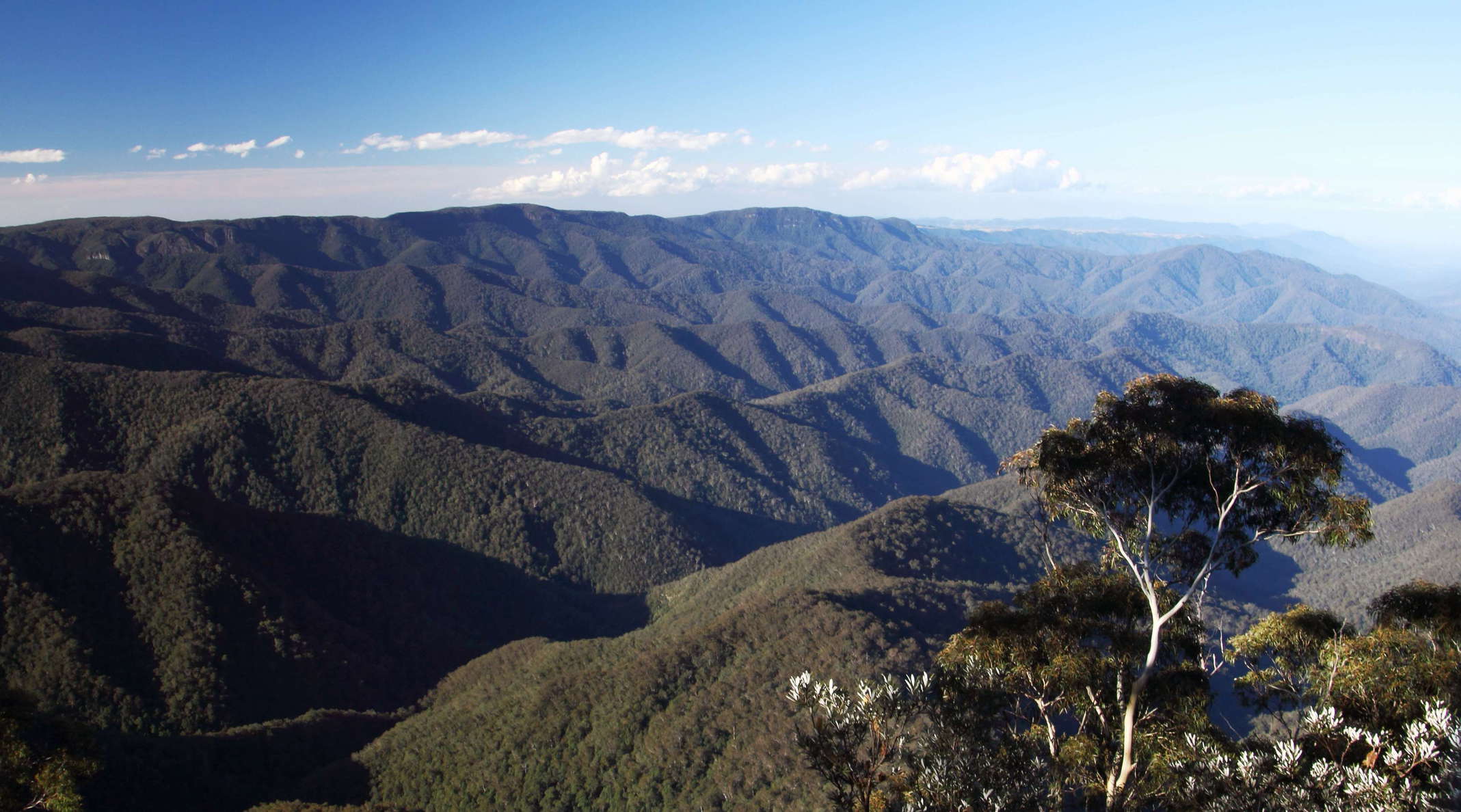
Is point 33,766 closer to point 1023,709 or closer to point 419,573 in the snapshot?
point 1023,709

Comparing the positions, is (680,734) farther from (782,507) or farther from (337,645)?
(782,507)

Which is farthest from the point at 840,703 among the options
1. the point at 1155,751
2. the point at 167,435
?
the point at 167,435

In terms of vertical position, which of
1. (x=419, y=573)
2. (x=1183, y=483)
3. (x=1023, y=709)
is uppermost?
(x=1183, y=483)

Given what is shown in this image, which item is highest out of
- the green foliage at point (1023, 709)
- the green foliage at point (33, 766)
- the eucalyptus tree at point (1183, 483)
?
the eucalyptus tree at point (1183, 483)

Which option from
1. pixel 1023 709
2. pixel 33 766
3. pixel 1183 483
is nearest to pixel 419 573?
pixel 33 766

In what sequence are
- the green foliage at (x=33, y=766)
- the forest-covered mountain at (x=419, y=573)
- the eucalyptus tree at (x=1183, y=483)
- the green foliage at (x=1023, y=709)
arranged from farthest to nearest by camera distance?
the forest-covered mountain at (x=419, y=573), the green foliage at (x=33, y=766), the eucalyptus tree at (x=1183, y=483), the green foliage at (x=1023, y=709)

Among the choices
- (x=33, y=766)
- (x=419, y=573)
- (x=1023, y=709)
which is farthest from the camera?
(x=419, y=573)

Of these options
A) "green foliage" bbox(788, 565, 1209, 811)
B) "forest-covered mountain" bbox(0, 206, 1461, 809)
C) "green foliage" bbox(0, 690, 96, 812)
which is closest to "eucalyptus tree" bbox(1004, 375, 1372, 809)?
"green foliage" bbox(788, 565, 1209, 811)

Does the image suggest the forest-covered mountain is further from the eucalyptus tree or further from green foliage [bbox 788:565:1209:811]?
the eucalyptus tree

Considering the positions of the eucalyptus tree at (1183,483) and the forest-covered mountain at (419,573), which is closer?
the eucalyptus tree at (1183,483)

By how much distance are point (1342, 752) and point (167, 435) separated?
12042 cm

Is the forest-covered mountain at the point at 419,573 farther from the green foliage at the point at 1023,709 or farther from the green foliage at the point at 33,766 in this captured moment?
the green foliage at the point at 33,766

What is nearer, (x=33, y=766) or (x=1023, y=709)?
(x=33, y=766)

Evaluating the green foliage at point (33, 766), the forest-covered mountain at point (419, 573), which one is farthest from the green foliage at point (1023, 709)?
the forest-covered mountain at point (419, 573)
